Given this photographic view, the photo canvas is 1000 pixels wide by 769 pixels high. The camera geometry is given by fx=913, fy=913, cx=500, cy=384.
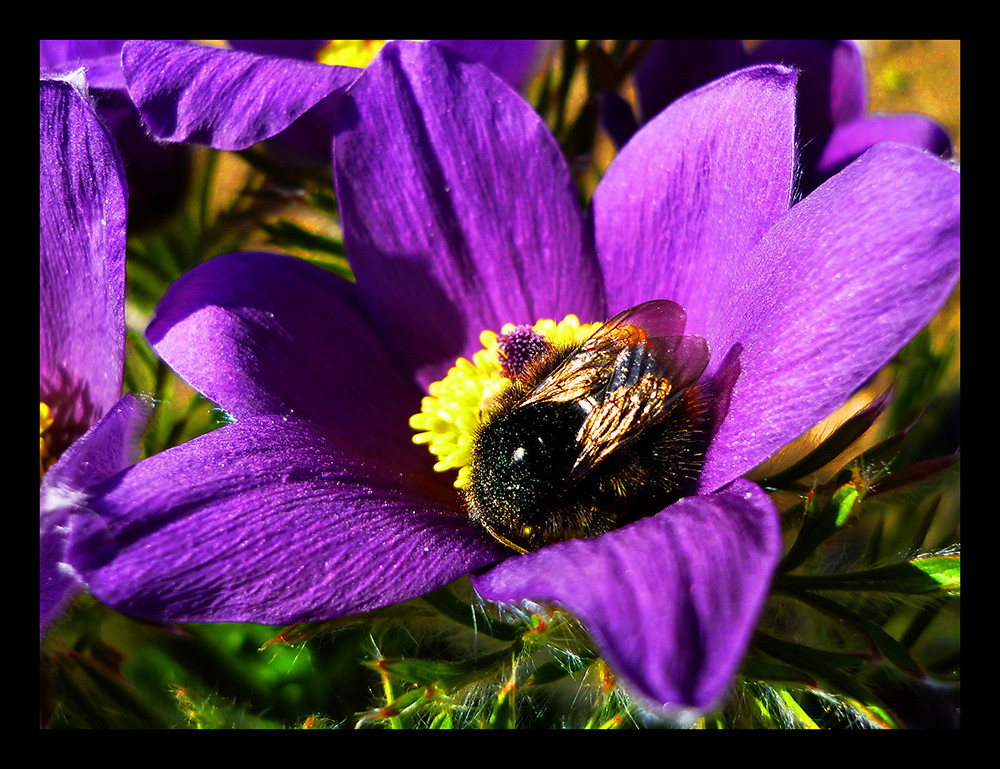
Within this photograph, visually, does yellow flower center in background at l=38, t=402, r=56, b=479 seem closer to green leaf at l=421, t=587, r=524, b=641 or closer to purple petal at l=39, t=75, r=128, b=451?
purple petal at l=39, t=75, r=128, b=451

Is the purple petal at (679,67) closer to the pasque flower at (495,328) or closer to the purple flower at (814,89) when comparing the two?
the purple flower at (814,89)

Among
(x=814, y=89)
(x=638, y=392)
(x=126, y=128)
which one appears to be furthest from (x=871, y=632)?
(x=126, y=128)

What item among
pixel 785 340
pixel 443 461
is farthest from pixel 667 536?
pixel 443 461

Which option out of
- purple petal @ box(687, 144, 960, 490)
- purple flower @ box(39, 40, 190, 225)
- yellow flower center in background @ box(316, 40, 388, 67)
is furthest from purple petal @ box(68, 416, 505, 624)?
yellow flower center in background @ box(316, 40, 388, 67)

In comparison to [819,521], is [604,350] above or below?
above

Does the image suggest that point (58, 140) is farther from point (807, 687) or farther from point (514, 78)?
point (807, 687)

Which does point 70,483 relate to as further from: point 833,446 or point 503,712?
point 833,446
